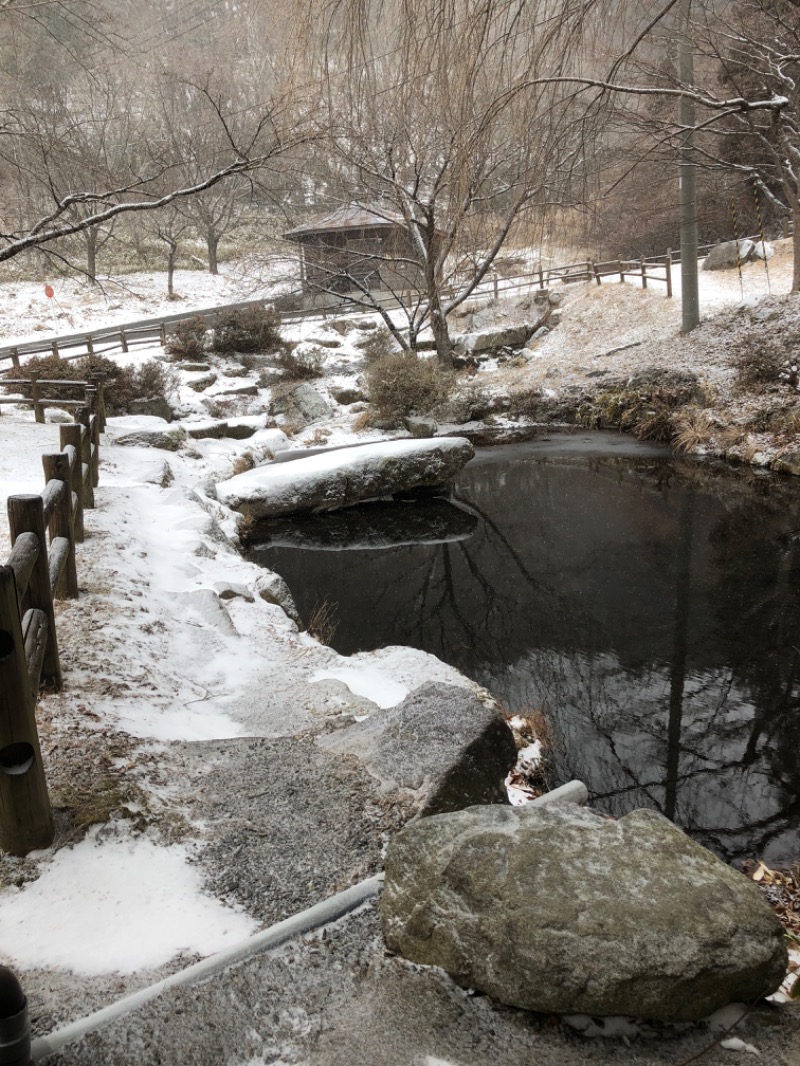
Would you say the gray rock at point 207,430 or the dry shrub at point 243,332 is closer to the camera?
the gray rock at point 207,430

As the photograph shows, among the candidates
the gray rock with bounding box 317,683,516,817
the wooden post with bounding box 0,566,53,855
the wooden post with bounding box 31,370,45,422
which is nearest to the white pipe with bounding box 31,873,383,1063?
the gray rock with bounding box 317,683,516,817

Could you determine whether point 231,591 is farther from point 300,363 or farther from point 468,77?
point 300,363

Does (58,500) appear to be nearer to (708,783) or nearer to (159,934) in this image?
(159,934)

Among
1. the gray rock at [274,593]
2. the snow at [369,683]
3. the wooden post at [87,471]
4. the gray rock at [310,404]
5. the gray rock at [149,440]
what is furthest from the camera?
the gray rock at [310,404]

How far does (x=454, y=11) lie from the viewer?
2078 millimetres

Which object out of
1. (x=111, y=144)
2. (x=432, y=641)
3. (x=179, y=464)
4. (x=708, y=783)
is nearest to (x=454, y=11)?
(x=708, y=783)

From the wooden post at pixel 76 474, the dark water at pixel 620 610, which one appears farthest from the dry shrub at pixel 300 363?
the wooden post at pixel 76 474

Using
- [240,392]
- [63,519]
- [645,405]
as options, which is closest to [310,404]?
[240,392]

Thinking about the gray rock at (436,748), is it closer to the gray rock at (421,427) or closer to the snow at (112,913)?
the snow at (112,913)

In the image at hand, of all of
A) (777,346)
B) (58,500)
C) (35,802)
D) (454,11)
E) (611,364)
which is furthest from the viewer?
(611,364)

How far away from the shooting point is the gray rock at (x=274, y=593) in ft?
23.2

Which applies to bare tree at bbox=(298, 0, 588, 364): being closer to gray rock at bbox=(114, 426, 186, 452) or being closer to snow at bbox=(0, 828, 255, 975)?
snow at bbox=(0, 828, 255, 975)

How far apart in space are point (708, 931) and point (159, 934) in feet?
5.37

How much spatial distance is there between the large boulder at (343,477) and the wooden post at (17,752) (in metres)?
9.02
